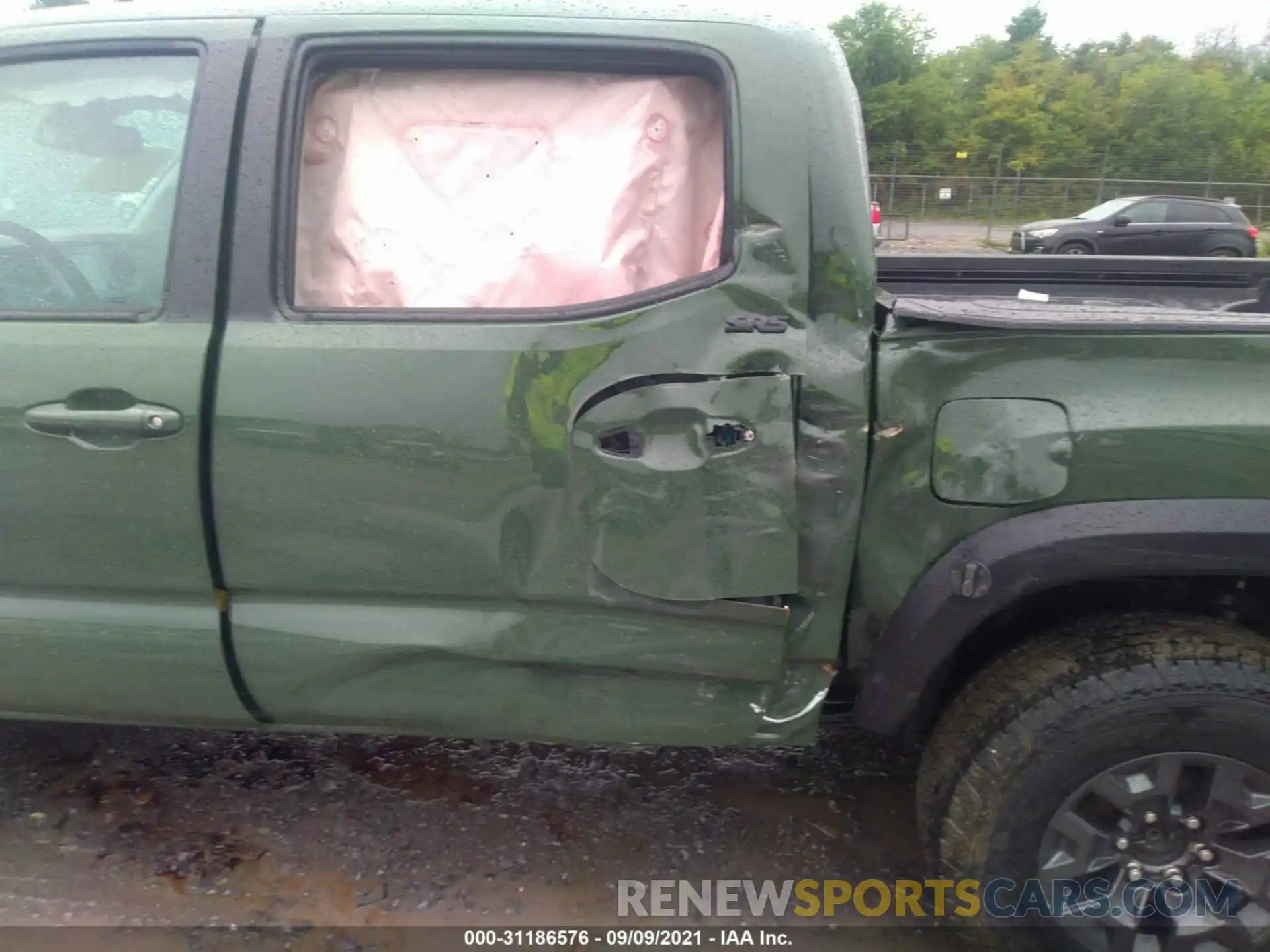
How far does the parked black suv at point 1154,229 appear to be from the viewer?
56.5 feet

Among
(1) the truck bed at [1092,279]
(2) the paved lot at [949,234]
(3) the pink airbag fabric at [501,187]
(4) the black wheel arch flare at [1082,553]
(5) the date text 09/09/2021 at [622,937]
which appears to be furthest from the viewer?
(2) the paved lot at [949,234]

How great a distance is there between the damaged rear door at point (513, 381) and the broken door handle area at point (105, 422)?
0.40ft

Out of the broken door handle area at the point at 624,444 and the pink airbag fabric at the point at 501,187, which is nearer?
the broken door handle area at the point at 624,444

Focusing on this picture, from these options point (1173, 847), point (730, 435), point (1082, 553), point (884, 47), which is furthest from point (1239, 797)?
point (884, 47)

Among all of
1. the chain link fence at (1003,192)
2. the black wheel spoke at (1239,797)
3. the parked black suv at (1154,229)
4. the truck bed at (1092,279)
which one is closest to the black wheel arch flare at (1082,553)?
the black wheel spoke at (1239,797)

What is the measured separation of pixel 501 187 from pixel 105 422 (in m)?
0.94

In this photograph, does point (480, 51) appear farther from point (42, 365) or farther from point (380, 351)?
point (42, 365)

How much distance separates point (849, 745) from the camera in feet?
10.2

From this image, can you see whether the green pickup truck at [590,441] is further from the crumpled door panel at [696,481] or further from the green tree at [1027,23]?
the green tree at [1027,23]

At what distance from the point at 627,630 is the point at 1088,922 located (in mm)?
1177

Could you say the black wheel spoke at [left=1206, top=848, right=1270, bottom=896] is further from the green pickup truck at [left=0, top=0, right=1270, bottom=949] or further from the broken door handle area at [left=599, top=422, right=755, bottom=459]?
the broken door handle area at [left=599, top=422, right=755, bottom=459]

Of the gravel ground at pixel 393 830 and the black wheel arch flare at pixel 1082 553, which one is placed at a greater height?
the black wheel arch flare at pixel 1082 553

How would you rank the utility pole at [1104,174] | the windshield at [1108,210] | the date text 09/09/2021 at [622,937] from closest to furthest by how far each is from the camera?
the date text 09/09/2021 at [622,937]
the windshield at [1108,210]
the utility pole at [1104,174]

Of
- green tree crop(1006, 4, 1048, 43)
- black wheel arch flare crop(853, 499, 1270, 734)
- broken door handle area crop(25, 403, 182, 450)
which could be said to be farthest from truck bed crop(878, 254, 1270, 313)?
green tree crop(1006, 4, 1048, 43)
